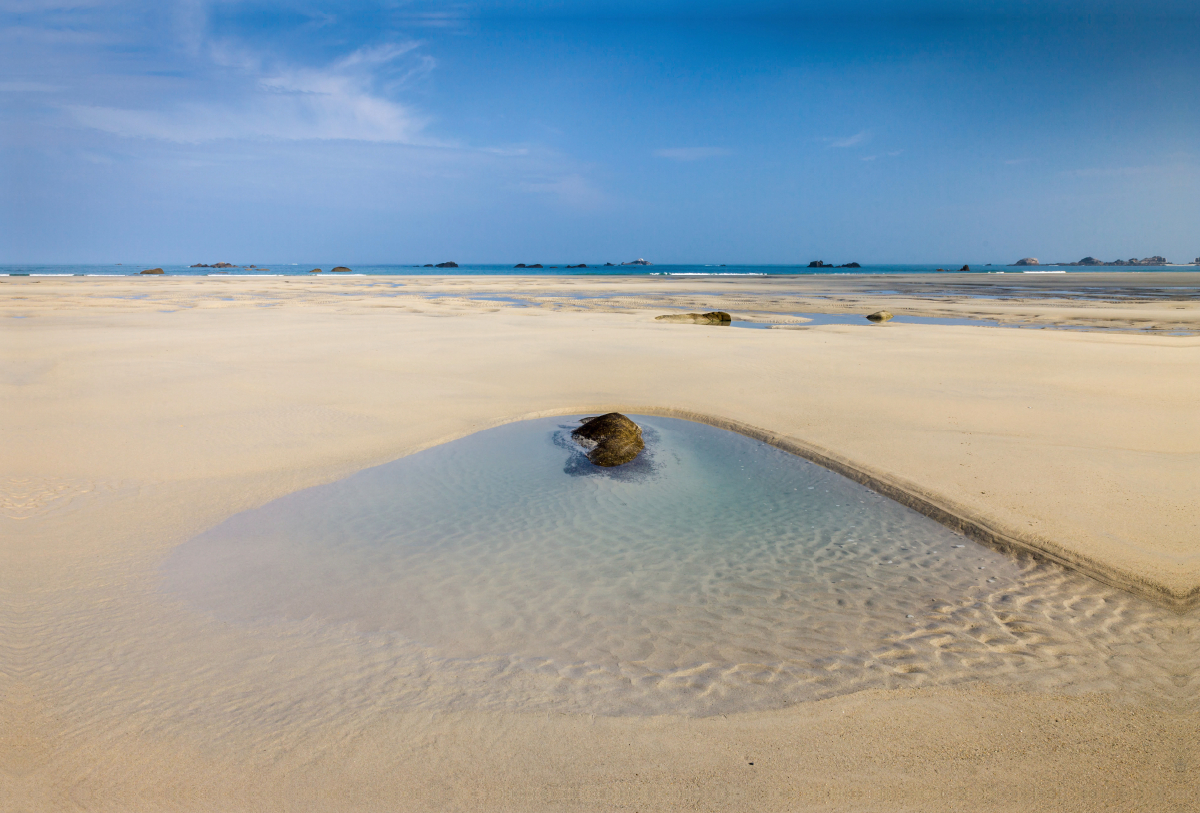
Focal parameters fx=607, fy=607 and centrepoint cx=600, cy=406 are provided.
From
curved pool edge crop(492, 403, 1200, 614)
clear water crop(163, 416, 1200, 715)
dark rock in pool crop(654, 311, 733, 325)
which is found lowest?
clear water crop(163, 416, 1200, 715)

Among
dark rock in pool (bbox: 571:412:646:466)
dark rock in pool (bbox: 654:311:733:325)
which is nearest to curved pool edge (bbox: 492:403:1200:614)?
dark rock in pool (bbox: 571:412:646:466)

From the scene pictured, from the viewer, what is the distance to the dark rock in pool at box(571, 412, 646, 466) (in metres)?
7.09

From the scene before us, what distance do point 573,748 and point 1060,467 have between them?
6138 millimetres

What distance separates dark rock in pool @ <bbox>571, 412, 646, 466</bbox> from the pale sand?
1.47 meters

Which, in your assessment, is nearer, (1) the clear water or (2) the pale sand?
(2) the pale sand

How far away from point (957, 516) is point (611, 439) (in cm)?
364

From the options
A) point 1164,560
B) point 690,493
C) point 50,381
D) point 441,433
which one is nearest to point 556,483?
point 690,493

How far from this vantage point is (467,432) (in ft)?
26.5

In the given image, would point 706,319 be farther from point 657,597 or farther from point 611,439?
point 657,597

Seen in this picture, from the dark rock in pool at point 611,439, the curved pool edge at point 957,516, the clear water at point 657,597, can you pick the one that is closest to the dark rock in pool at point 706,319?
the curved pool edge at point 957,516

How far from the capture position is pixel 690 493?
618 cm

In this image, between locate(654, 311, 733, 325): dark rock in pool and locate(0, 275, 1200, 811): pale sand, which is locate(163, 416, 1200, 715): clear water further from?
locate(654, 311, 733, 325): dark rock in pool

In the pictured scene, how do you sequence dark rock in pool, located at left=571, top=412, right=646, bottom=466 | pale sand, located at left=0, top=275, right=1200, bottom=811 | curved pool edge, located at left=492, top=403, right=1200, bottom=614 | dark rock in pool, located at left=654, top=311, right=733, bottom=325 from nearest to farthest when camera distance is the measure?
1. pale sand, located at left=0, top=275, right=1200, bottom=811
2. curved pool edge, located at left=492, top=403, right=1200, bottom=614
3. dark rock in pool, located at left=571, top=412, right=646, bottom=466
4. dark rock in pool, located at left=654, top=311, right=733, bottom=325

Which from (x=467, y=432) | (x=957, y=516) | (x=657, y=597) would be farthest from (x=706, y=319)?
(x=657, y=597)
